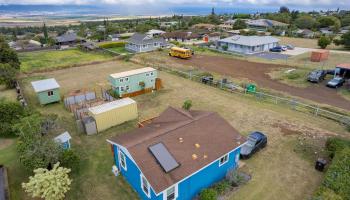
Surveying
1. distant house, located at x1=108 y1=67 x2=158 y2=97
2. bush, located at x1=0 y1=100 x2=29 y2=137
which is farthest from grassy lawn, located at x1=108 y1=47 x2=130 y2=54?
bush, located at x1=0 y1=100 x2=29 y2=137

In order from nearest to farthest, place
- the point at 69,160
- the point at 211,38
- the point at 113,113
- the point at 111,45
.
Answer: the point at 69,160 < the point at 113,113 < the point at 111,45 < the point at 211,38

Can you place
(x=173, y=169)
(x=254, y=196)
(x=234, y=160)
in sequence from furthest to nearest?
(x=234, y=160) → (x=254, y=196) → (x=173, y=169)

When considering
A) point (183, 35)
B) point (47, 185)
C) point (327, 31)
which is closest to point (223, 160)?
point (47, 185)

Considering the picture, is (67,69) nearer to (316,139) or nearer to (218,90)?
(218,90)

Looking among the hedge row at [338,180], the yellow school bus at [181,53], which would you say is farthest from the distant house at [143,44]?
the hedge row at [338,180]

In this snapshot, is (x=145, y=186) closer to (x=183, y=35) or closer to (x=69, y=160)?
(x=69, y=160)

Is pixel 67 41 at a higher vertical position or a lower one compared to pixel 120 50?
higher

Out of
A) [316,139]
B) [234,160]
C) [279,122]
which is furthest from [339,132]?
[234,160]
